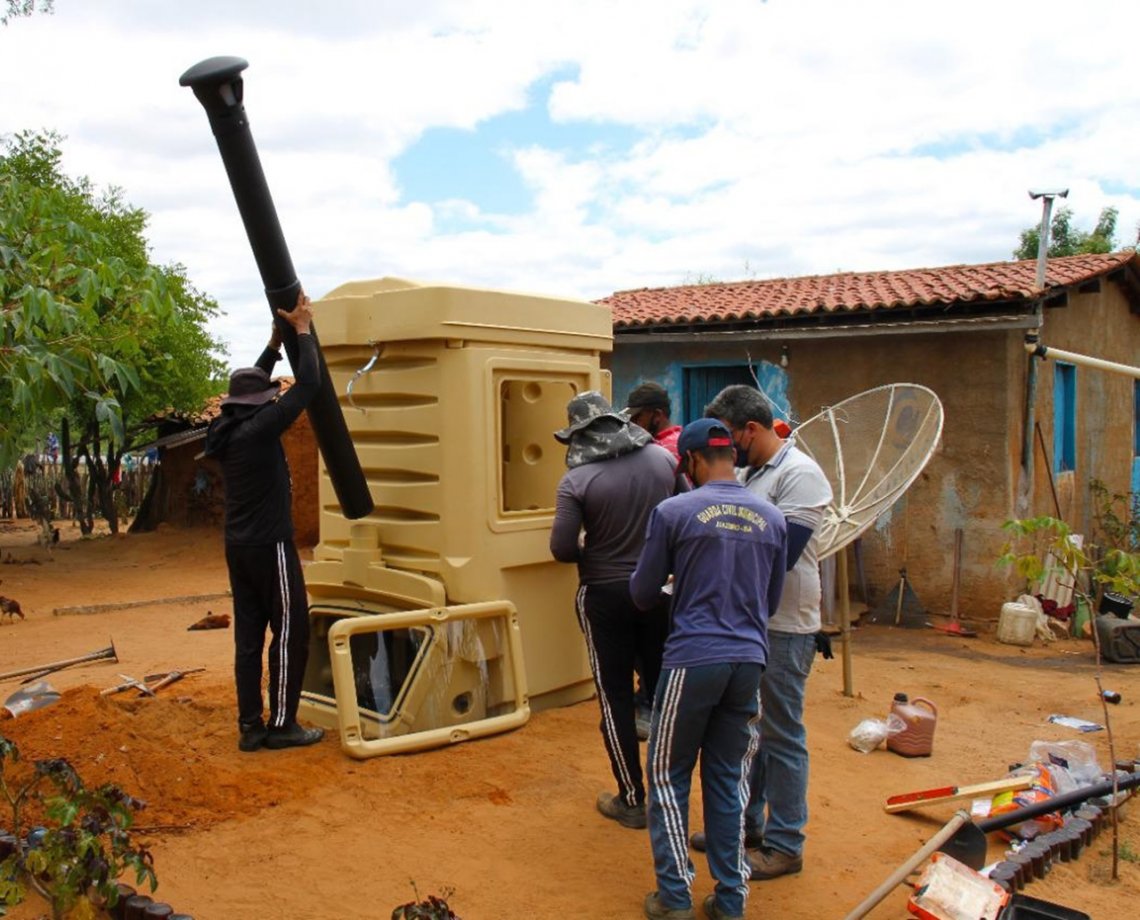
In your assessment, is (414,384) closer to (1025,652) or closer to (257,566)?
(257,566)

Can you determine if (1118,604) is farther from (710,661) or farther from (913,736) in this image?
(710,661)

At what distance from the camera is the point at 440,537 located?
18.6 ft

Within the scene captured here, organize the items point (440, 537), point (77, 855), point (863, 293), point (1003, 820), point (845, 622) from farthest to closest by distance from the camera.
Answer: point (863, 293) → point (845, 622) → point (440, 537) → point (1003, 820) → point (77, 855)

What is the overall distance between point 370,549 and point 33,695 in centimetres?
218

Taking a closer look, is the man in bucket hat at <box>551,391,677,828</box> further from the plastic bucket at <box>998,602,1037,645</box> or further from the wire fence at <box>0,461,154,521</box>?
the wire fence at <box>0,461,154,521</box>

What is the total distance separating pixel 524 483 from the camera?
6414 millimetres

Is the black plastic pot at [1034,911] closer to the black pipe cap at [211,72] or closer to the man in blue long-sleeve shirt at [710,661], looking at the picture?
the man in blue long-sleeve shirt at [710,661]

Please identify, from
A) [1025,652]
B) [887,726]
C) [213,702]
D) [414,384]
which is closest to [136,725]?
[213,702]

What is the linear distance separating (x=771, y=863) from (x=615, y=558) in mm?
1427

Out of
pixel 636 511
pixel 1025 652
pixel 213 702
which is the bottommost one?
pixel 1025 652

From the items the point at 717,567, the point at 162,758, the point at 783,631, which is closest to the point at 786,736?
the point at 783,631

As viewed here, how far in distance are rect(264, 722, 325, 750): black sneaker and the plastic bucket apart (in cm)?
714

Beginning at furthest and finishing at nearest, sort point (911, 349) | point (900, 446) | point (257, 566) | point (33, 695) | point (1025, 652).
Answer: point (911, 349), point (1025, 652), point (900, 446), point (33, 695), point (257, 566)

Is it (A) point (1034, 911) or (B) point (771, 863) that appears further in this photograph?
(B) point (771, 863)
